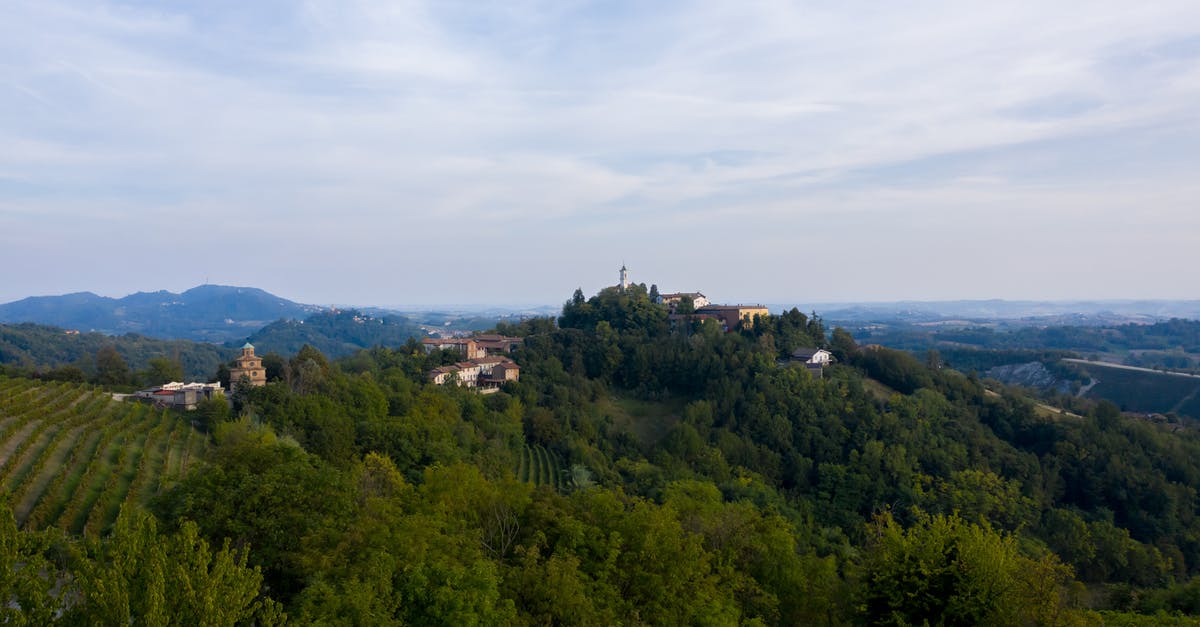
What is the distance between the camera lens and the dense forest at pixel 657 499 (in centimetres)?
1325

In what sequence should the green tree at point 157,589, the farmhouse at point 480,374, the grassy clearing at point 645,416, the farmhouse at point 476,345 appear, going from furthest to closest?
the farmhouse at point 476,345, the farmhouse at point 480,374, the grassy clearing at point 645,416, the green tree at point 157,589

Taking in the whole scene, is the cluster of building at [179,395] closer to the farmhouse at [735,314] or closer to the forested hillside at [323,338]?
the farmhouse at [735,314]

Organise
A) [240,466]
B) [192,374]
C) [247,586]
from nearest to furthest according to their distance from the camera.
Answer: [247,586], [240,466], [192,374]

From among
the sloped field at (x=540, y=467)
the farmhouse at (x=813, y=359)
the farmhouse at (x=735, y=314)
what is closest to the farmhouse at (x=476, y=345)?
the sloped field at (x=540, y=467)

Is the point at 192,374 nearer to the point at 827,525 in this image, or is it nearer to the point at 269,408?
the point at 269,408

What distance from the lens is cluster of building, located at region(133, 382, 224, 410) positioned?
1508 inches

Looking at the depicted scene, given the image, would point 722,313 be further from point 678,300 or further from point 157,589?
point 157,589

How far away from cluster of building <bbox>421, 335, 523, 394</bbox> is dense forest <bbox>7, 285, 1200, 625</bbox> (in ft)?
6.12

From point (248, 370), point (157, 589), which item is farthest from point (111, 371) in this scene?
point (157, 589)

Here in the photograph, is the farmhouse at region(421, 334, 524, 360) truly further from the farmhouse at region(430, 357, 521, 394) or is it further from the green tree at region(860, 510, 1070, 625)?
the green tree at region(860, 510, 1070, 625)

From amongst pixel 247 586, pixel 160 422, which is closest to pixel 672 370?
pixel 160 422

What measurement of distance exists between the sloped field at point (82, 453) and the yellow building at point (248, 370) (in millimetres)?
6671

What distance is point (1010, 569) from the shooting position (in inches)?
555

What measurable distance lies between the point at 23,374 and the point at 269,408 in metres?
22.1
